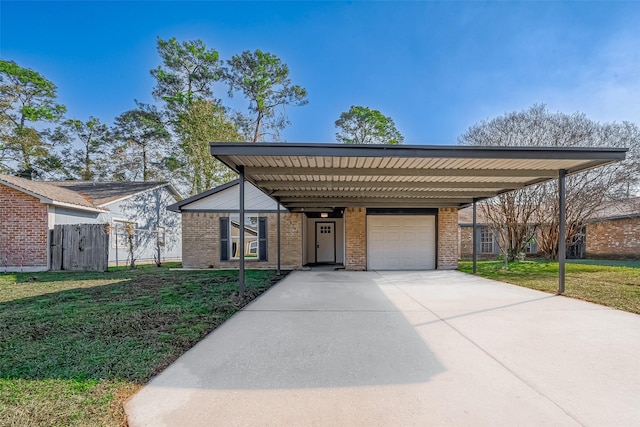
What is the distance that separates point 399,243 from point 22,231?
45.2 feet

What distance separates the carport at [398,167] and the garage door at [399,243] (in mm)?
2732

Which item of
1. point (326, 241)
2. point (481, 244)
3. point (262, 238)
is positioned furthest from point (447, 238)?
point (481, 244)

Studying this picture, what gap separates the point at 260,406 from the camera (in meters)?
2.23

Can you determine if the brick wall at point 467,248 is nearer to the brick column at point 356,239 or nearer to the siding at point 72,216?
the brick column at point 356,239

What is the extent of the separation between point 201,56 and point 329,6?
46.8 ft

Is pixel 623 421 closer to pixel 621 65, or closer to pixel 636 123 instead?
Answer: pixel 621 65

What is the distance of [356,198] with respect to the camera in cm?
980

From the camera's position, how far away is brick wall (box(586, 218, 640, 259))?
15.3m

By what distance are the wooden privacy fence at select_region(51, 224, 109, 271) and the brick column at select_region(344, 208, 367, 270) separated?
8.68 meters

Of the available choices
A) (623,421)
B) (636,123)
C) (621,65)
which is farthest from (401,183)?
(636,123)

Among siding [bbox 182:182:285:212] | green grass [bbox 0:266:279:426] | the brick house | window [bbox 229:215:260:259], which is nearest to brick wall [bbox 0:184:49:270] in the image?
green grass [bbox 0:266:279:426]

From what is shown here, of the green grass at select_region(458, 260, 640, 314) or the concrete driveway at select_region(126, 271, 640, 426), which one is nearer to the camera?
the concrete driveway at select_region(126, 271, 640, 426)

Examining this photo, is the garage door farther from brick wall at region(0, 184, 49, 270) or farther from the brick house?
brick wall at region(0, 184, 49, 270)

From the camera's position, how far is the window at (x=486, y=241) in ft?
56.8
